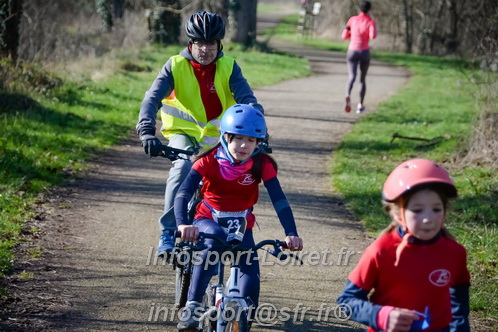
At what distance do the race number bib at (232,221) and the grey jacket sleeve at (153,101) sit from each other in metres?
0.83

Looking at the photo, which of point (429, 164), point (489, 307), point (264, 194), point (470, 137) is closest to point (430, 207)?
point (429, 164)

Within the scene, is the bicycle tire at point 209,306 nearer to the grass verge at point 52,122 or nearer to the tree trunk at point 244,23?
the grass verge at point 52,122

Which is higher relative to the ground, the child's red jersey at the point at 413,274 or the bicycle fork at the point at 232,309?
the child's red jersey at the point at 413,274

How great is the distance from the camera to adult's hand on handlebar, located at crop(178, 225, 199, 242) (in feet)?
14.4

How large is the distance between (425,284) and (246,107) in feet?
5.55

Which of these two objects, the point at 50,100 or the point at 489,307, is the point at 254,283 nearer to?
the point at 489,307

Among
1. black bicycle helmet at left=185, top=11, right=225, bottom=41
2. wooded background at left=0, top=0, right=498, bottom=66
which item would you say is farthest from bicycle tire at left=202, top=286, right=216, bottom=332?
wooded background at left=0, top=0, right=498, bottom=66

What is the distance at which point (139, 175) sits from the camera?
10.2 meters

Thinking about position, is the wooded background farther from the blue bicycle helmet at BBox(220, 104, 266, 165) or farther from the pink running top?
the blue bicycle helmet at BBox(220, 104, 266, 165)

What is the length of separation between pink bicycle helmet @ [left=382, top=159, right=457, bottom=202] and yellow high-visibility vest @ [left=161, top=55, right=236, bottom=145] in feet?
8.34

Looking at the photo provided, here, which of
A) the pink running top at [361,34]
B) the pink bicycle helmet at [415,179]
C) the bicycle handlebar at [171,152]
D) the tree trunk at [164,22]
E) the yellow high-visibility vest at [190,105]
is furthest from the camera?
the tree trunk at [164,22]

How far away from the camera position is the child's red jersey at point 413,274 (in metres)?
3.46

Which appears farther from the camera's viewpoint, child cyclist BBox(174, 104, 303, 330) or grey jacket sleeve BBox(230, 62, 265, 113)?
grey jacket sleeve BBox(230, 62, 265, 113)

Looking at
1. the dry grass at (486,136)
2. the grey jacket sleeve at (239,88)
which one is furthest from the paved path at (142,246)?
the dry grass at (486,136)
